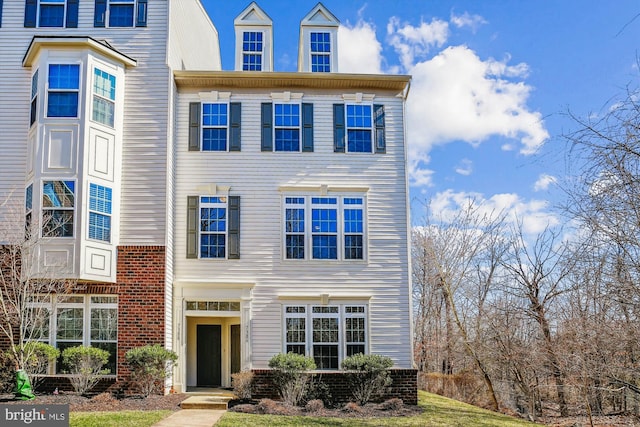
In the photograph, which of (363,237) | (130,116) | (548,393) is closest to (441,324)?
(548,393)

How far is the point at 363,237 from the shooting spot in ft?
52.7

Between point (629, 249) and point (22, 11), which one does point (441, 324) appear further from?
point (629, 249)

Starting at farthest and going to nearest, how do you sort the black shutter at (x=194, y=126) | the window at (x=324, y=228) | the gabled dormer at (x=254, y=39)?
the gabled dormer at (x=254, y=39), the black shutter at (x=194, y=126), the window at (x=324, y=228)

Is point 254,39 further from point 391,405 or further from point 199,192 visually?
point 391,405

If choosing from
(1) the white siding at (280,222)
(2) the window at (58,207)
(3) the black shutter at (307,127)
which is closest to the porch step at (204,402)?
(1) the white siding at (280,222)

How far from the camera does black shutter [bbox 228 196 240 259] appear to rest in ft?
51.8

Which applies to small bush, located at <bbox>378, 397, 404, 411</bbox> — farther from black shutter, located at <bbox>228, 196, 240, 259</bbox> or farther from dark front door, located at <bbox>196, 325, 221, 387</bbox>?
black shutter, located at <bbox>228, 196, 240, 259</bbox>

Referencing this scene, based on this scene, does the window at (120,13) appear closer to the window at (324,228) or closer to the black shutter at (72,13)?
the black shutter at (72,13)

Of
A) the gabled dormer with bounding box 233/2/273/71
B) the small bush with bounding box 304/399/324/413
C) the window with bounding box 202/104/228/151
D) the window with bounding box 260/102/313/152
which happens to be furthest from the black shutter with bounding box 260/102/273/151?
the small bush with bounding box 304/399/324/413

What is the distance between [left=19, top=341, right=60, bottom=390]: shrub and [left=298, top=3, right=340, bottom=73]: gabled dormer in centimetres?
990

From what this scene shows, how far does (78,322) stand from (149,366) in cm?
→ 222

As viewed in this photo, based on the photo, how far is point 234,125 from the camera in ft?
53.6

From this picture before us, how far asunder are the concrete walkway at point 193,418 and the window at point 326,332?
290 centimetres

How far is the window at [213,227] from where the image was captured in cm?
1580
